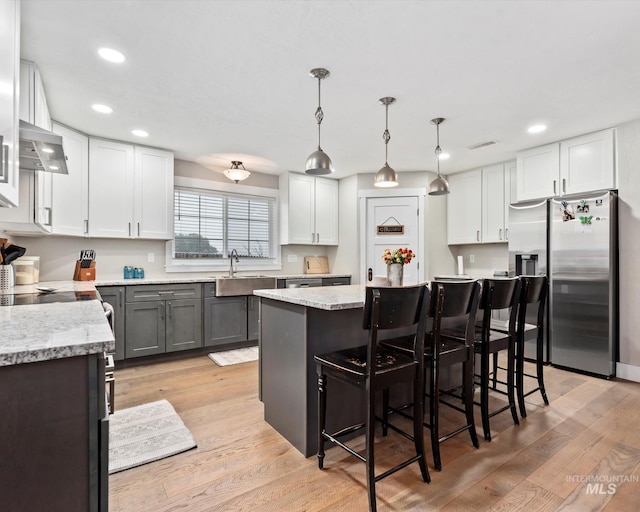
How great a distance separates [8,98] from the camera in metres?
1.49

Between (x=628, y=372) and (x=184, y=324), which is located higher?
(x=184, y=324)

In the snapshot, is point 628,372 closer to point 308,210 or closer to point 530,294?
point 530,294

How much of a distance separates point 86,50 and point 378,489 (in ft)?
10.2

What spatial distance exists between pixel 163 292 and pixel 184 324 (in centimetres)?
45

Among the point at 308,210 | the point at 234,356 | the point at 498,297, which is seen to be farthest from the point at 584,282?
the point at 234,356

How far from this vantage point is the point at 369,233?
5383 mm

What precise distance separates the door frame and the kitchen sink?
1525 millimetres

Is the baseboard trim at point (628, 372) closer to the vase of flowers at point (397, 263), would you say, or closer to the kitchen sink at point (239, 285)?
the vase of flowers at point (397, 263)

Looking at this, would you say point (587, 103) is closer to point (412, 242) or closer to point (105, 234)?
point (412, 242)

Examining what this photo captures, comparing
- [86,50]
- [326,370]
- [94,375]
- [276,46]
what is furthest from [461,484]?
[86,50]

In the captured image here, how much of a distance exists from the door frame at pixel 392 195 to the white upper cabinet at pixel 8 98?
4.20 m

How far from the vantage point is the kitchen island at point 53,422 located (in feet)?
2.79

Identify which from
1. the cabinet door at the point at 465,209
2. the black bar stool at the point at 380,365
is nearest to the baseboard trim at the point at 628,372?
the cabinet door at the point at 465,209

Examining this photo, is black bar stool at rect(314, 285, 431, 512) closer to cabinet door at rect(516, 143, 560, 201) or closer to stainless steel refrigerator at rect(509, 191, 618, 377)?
stainless steel refrigerator at rect(509, 191, 618, 377)
